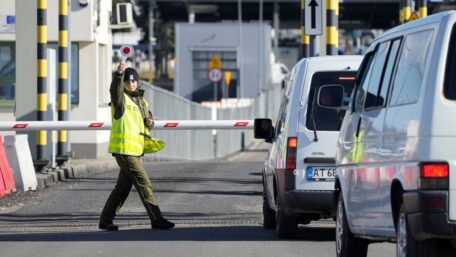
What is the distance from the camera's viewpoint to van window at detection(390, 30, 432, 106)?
847 cm

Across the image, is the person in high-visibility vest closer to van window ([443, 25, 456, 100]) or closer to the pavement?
the pavement

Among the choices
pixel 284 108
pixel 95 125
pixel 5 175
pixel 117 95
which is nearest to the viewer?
pixel 284 108

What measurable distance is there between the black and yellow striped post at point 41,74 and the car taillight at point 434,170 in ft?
52.4

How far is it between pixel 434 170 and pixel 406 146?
18.1 inches

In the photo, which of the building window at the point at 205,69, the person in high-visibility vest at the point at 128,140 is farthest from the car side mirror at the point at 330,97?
the building window at the point at 205,69

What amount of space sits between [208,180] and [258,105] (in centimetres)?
3180

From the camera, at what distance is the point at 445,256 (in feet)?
27.6

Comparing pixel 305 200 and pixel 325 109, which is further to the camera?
pixel 325 109

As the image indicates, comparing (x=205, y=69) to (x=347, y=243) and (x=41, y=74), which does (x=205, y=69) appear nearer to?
(x=41, y=74)

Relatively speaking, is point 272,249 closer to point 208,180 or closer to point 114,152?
point 114,152

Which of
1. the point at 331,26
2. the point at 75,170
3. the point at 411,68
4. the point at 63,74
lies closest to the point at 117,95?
the point at 331,26

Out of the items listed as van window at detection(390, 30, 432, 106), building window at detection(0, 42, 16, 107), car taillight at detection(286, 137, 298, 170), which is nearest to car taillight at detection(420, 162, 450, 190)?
van window at detection(390, 30, 432, 106)

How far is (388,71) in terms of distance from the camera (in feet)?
31.1

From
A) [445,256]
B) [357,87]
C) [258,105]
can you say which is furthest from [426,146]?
[258,105]
